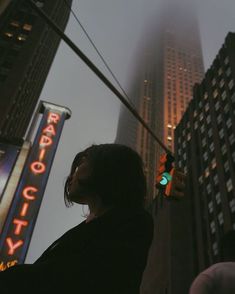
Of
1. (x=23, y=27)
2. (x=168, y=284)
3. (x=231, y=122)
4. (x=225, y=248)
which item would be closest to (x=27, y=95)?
(x=23, y=27)

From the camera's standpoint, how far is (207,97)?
266ft

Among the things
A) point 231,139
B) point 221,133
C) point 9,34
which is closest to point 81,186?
point 9,34

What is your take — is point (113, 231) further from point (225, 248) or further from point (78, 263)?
point (225, 248)

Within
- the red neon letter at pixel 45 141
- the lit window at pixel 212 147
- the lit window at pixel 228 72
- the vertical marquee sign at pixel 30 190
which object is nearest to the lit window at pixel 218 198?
the lit window at pixel 212 147

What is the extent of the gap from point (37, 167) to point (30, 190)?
1.53 metres

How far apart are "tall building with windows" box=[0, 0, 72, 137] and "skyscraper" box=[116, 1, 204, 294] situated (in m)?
27.8

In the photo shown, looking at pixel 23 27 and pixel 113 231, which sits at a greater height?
pixel 23 27

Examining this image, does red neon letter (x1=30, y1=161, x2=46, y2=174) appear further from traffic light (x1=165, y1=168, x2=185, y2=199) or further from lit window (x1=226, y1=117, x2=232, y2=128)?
lit window (x1=226, y1=117, x2=232, y2=128)

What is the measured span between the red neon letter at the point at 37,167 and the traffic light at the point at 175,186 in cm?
868

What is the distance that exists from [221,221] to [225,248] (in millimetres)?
56739

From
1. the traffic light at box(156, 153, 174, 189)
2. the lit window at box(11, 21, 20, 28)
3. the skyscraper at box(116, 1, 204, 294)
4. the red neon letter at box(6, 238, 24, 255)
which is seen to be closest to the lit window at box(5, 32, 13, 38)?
the lit window at box(11, 21, 20, 28)

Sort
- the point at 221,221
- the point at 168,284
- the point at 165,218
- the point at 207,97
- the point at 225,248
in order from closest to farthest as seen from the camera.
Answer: the point at 225,248
the point at 221,221
the point at 168,284
the point at 165,218
the point at 207,97

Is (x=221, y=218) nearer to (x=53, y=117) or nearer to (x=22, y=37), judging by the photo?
(x=53, y=117)

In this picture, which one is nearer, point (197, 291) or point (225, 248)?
point (197, 291)
